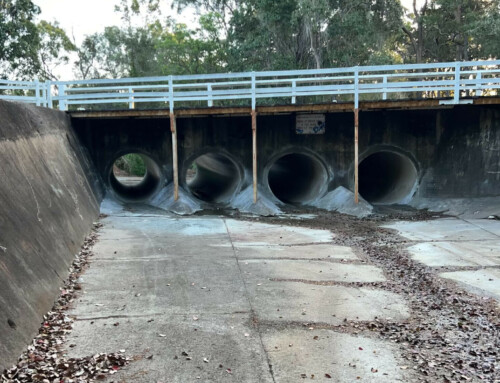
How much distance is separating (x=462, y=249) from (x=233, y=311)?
20.7ft

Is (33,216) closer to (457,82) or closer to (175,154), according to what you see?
(175,154)

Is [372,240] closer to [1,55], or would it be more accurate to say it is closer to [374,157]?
[374,157]

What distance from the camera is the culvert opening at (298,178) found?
18438 millimetres

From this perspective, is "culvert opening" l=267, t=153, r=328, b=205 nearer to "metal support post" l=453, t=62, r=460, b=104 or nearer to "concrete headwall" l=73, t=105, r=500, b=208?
"concrete headwall" l=73, t=105, r=500, b=208

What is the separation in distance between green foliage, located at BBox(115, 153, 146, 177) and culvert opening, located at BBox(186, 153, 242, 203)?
467 inches

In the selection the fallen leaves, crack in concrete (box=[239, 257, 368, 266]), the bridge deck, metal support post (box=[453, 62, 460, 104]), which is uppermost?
metal support post (box=[453, 62, 460, 104])

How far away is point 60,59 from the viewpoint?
38.0m

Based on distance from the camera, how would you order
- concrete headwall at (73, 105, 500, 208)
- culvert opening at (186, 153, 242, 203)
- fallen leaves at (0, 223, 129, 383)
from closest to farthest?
fallen leaves at (0, 223, 129, 383)
concrete headwall at (73, 105, 500, 208)
culvert opening at (186, 153, 242, 203)

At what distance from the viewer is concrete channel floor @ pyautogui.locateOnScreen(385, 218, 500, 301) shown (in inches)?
328

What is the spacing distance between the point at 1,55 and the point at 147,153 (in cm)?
1481

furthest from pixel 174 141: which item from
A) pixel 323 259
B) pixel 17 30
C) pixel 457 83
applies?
pixel 17 30

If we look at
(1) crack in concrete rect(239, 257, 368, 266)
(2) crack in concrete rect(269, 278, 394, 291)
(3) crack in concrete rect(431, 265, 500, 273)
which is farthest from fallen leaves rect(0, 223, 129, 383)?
(3) crack in concrete rect(431, 265, 500, 273)

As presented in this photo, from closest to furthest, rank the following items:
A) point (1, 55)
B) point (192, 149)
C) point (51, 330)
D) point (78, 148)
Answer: point (51, 330)
point (78, 148)
point (192, 149)
point (1, 55)

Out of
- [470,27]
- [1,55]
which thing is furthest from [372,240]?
[1,55]
